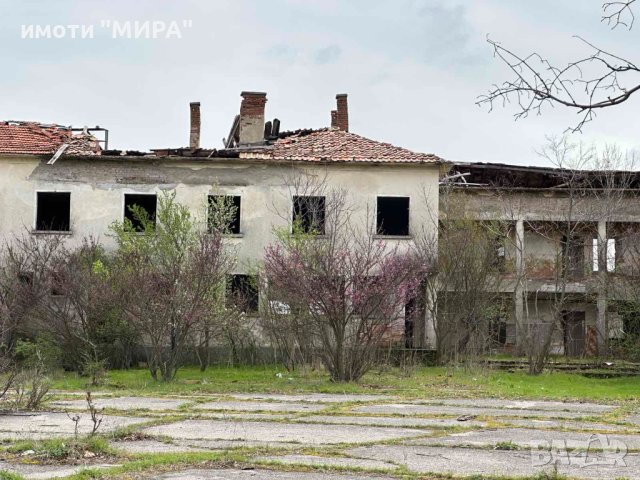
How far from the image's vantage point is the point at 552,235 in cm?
3903

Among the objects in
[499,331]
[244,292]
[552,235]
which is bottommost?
[499,331]

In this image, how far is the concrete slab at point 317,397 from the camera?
54.5ft

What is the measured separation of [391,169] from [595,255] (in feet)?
33.8

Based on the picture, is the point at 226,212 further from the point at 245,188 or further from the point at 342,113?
the point at 342,113

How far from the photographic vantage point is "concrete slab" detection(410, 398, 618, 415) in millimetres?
15367

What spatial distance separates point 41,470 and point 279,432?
3597 mm

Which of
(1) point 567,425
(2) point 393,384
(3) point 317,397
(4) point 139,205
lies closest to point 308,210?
(4) point 139,205

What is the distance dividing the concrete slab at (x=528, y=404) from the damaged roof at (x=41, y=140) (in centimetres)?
1847

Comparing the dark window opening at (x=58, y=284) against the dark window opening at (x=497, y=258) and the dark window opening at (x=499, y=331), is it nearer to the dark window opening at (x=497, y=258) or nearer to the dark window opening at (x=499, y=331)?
the dark window opening at (x=497, y=258)

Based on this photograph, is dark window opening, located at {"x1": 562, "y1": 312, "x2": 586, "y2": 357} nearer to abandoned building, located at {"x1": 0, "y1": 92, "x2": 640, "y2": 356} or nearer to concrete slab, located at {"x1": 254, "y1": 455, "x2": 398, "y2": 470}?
abandoned building, located at {"x1": 0, "y1": 92, "x2": 640, "y2": 356}

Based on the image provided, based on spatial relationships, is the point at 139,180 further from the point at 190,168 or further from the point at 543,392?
the point at 543,392

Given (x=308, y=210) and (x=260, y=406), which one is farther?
(x=308, y=210)

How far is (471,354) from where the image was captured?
2733cm

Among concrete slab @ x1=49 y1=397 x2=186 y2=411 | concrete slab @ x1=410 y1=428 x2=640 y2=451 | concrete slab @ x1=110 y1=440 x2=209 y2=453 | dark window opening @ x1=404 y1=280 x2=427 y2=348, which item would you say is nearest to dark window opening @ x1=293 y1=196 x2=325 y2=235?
dark window opening @ x1=404 y1=280 x2=427 y2=348
